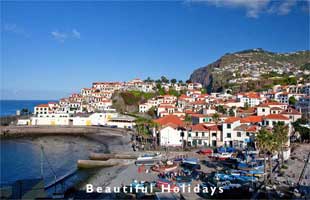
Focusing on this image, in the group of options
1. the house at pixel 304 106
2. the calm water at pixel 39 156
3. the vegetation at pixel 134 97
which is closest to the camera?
the calm water at pixel 39 156

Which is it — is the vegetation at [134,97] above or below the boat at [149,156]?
above

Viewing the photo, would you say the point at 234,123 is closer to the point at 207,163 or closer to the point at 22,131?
the point at 207,163

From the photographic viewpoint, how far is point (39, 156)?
36.8 m

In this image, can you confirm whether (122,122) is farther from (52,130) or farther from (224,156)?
(224,156)

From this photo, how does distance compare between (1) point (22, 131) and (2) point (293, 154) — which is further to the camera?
(1) point (22, 131)

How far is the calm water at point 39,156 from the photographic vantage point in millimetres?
28953

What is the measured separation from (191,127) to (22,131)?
38.6 metres

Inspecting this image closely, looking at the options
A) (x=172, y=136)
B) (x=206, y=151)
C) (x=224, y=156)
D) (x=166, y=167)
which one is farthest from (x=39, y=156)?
(x=224, y=156)

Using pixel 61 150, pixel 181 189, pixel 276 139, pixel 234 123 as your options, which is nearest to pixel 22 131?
pixel 61 150

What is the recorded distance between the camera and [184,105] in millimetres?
70938

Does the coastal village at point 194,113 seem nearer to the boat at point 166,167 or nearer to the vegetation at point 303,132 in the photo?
the vegetation at point 303,132

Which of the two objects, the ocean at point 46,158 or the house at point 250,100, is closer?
the ocean at point 46,158

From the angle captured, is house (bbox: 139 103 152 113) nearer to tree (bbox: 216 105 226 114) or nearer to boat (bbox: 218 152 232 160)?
tree (bbox: 216 105 226 114)

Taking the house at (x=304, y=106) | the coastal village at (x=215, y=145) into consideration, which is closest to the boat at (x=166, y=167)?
the coastal village at (x=215, y=145)
